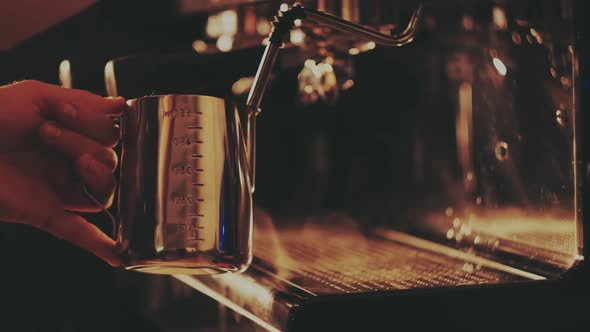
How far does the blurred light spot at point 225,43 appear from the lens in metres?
0.94

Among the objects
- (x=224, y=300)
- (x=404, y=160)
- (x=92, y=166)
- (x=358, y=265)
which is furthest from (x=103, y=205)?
(x=404, y=160)

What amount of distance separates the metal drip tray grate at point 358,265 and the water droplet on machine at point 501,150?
0.43ft

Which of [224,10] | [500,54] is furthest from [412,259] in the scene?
[224,10]

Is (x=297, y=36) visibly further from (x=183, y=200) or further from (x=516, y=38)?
(x=183, y=200)

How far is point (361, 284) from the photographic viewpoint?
2.13 feet

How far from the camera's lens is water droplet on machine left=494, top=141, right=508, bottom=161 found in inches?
32.0

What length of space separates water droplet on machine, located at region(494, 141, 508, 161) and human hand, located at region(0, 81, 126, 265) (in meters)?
0.45

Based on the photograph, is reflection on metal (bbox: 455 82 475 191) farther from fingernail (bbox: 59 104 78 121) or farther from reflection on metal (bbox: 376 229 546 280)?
fingernail (bbox: 59 104 78 121)

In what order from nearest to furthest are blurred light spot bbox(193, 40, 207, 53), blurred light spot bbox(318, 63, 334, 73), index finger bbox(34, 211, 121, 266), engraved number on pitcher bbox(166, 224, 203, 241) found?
1. engraved number on pitcher bbox(166, 224, 203, 241)
2. index finger bbox(34, 211, 121, 266)
3. blurred light spot bbox(318, 63, 334, 73)
4. blurred light spot bbox(193, 40, 207, 53)

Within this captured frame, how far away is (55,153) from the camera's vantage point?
641 mm

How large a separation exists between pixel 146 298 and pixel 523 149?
0.51 metres

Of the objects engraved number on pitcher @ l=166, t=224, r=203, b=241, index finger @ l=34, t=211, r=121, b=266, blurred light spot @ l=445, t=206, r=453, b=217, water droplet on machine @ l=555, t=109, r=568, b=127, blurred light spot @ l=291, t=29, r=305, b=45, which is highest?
blurred light spot @ l=291, t=29, r=305, b=45

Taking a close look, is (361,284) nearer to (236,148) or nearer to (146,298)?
(236,148)

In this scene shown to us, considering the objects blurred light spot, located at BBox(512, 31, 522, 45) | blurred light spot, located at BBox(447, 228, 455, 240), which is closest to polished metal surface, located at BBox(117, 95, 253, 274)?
blurred light spot, located at BBox(512, 31, 522, 45)
